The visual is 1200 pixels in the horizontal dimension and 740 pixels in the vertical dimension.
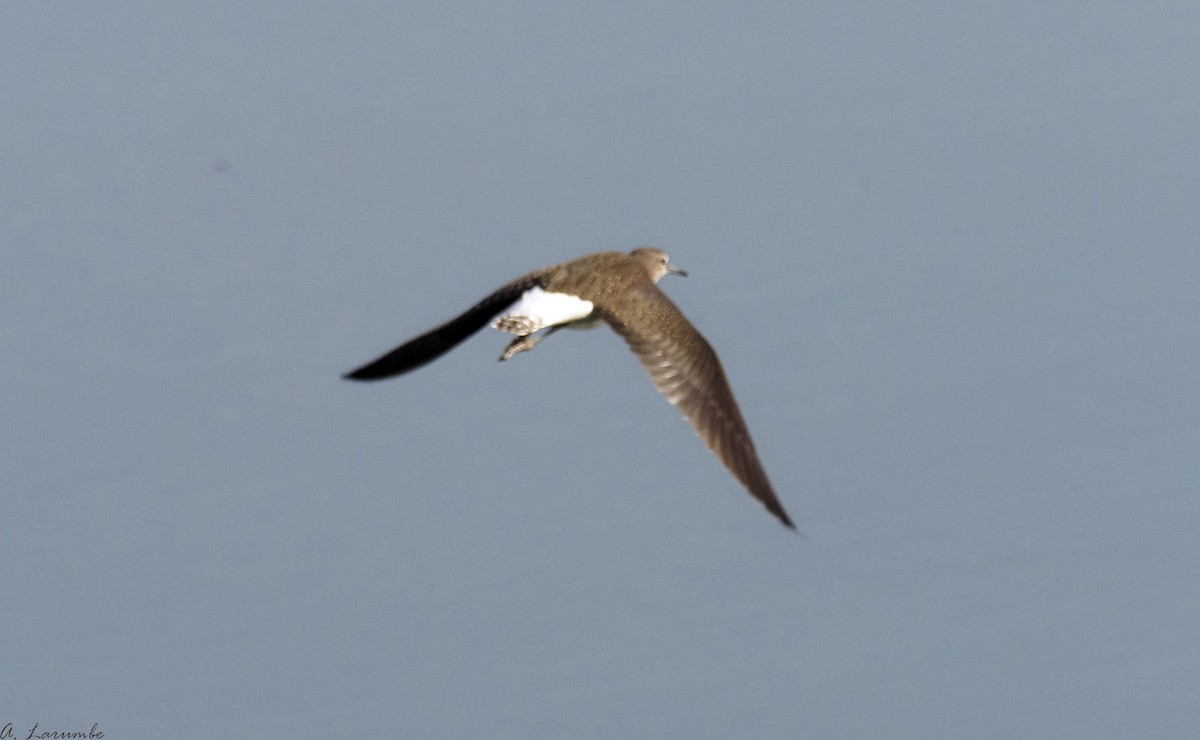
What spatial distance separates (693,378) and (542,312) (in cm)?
171

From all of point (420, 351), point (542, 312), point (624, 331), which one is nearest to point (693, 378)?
point (624, 331)

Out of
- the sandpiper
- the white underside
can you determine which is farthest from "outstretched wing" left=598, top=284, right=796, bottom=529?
the white underside

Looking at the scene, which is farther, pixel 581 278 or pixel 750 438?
pixel 581 278

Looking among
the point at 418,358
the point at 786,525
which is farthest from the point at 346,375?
the point at 786,525

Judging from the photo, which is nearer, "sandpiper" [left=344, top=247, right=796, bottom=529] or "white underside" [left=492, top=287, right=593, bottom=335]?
"sandpiper" [left=344, top=247, right=796, bottom=529]

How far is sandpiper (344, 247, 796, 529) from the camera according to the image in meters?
17.0

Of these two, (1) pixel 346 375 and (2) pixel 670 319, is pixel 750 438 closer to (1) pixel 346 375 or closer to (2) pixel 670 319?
(2) pixel 670 319

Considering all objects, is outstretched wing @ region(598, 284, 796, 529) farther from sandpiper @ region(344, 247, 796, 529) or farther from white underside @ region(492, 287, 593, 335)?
white underside @ region(492, 287, 593, 335)

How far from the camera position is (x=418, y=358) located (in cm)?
1845

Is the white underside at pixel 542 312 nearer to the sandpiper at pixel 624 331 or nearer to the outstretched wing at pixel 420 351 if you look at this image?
the sandpiper at pixel 624 331

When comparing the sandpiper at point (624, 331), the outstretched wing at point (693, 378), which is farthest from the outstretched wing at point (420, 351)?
the outstretched wing at point (693, 378)

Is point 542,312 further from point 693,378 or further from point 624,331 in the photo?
point 693,378

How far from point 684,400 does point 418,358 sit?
107 inches

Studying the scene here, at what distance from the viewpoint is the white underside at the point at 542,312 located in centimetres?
1825
